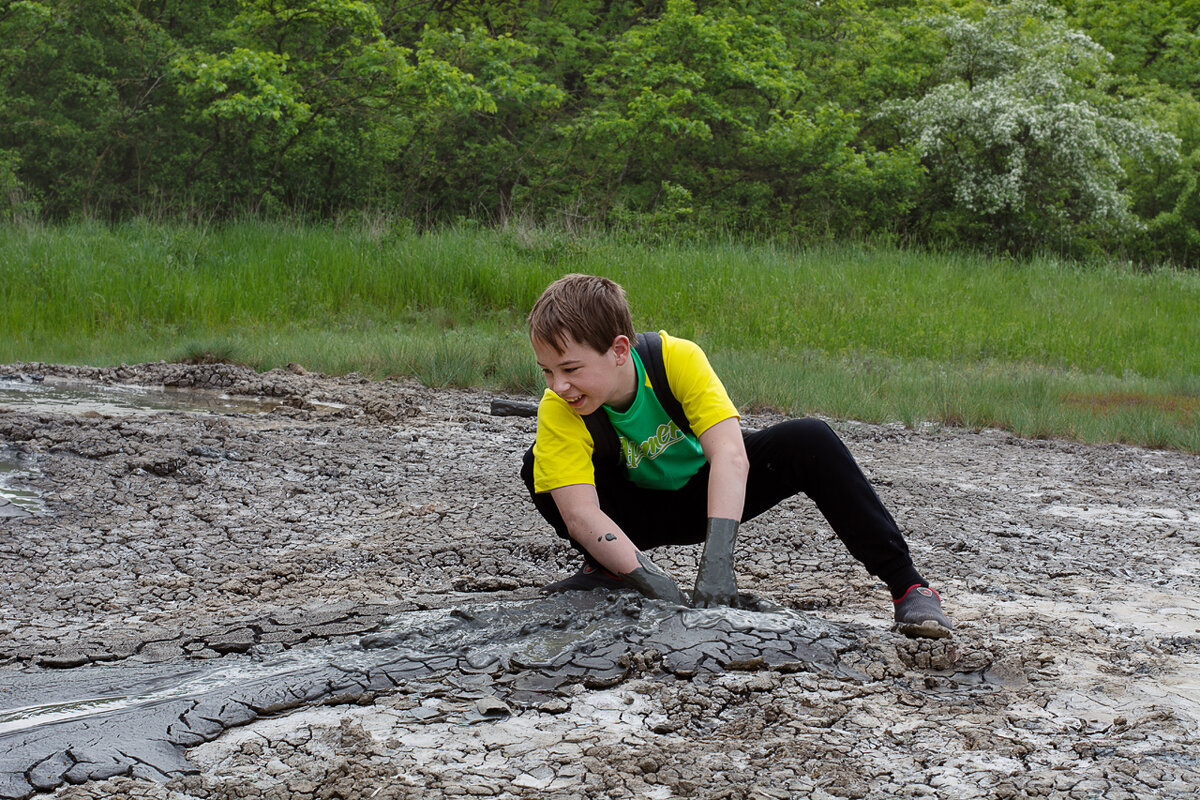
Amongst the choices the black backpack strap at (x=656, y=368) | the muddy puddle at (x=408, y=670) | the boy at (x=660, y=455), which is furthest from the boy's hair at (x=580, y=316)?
the muddy puddle at (x=408, y=670)

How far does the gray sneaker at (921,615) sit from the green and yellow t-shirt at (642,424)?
0.66 metres

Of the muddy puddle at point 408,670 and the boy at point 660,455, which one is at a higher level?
the boy at point 660,455

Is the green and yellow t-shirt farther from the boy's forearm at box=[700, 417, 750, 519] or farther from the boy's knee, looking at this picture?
the boy's knee

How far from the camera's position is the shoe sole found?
2.59 m

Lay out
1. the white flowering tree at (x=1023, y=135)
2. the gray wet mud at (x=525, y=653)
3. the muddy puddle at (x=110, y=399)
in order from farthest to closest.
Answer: the white flowering tree at (x=1023, y=135) → the muddy puddle at (x=110, y=399) → the gray wet mud at (x=525, y=653)

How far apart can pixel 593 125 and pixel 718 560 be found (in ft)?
47.0

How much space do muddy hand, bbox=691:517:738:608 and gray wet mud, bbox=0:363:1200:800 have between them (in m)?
0.07

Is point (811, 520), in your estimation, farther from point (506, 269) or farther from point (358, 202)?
point (358, 202)

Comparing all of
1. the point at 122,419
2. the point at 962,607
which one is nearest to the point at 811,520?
the point at 962,607

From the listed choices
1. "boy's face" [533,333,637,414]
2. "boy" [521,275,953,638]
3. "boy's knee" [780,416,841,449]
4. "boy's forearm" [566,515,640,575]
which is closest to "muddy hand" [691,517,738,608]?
"boy" [521,275,953,638]

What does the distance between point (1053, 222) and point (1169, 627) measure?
1469cm

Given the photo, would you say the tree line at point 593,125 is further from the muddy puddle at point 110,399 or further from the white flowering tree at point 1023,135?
the muddy puddle at point 110,399

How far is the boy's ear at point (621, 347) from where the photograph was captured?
8.31ft

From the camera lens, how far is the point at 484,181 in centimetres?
1761
